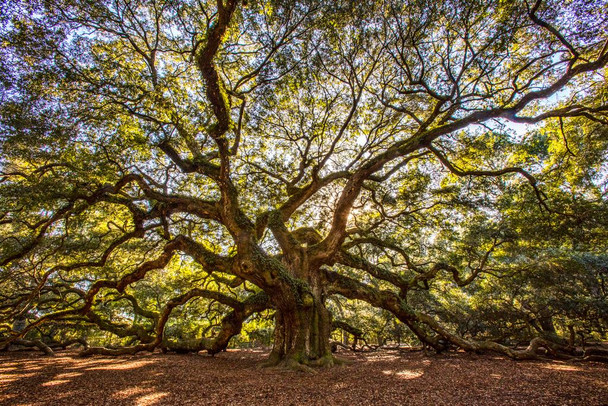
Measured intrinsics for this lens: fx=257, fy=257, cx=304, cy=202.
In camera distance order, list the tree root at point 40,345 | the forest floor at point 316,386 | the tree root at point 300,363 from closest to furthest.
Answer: the forest floor at point 316,386 < the tree root at point 300,363 < the tree root at point 40,345

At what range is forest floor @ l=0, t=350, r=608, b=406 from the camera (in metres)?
3.80

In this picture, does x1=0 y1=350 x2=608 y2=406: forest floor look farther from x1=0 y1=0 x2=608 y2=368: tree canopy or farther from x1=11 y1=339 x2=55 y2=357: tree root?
x1=11 y1=339 x2=55 y2=357: tree root

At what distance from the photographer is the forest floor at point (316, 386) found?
12.5 feet

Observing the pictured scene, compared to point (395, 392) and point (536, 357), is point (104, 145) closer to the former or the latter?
point (395, 392)

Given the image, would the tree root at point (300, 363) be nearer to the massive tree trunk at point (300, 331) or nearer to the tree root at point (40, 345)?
the massive tree trunk at point (300, 331)

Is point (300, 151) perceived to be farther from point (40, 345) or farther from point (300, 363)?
point (40, 345)

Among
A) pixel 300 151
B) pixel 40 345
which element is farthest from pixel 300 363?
pixel 40 345

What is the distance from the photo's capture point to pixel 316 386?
4.71 metres

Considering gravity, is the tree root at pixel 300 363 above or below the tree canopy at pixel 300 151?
below

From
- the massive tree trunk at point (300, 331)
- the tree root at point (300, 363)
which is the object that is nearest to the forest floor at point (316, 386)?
the tree root at point (300, 363)

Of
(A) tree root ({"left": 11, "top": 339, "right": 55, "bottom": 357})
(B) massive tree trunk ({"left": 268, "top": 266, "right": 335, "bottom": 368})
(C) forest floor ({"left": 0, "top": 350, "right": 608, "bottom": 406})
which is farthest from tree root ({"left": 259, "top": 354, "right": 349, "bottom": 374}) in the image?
(A) tree root ({"left": 11, "top": 339, "right": 55, "bottom": 357})

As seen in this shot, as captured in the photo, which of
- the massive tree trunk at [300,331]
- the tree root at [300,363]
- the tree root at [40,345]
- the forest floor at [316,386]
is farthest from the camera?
Answer: the tree root at [40,345]

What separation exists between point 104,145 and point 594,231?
1410 centimetres

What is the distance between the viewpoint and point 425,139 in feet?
22.2
